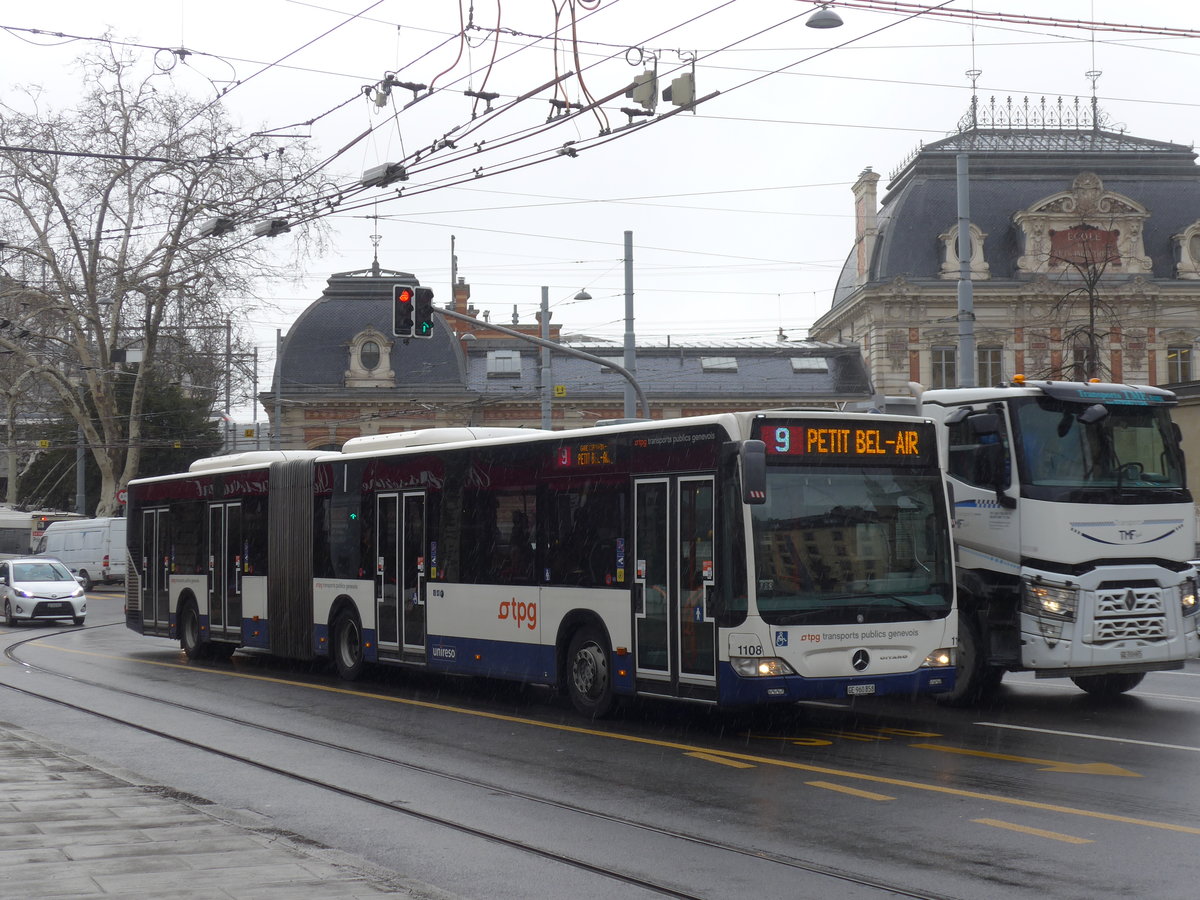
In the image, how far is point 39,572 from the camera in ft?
118

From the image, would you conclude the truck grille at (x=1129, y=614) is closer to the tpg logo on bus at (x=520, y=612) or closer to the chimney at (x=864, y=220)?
the tpg logo on bus at (x=520, y=612)

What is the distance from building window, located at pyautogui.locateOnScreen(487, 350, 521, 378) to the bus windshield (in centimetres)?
5436

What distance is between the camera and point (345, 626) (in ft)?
64.1

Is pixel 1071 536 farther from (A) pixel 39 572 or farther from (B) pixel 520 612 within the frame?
(A) pixel 39 572

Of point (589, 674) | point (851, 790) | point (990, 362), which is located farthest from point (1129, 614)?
point (990, 362)

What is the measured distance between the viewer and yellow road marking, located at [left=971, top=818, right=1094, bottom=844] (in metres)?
8.37

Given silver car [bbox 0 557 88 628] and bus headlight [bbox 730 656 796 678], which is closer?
bus headlight [bbox 730 656 796 678]

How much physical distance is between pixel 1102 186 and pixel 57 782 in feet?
206

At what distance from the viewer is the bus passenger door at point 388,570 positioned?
1814 cm

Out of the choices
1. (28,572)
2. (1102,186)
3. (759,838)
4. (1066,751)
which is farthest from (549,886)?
(1102,186)

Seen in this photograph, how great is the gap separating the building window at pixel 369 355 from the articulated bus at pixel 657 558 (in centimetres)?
4750

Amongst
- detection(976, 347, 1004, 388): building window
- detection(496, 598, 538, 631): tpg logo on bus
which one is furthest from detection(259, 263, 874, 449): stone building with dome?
detection(496, 598, 538, 631): tpg logo on bus

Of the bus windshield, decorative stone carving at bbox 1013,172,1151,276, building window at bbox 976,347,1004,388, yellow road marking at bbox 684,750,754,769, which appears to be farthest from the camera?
building window at bbox 976,347,1004,388

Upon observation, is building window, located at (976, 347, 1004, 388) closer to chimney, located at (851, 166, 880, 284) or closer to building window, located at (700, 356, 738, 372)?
chimney, located at (851, 166, 880, 284)
